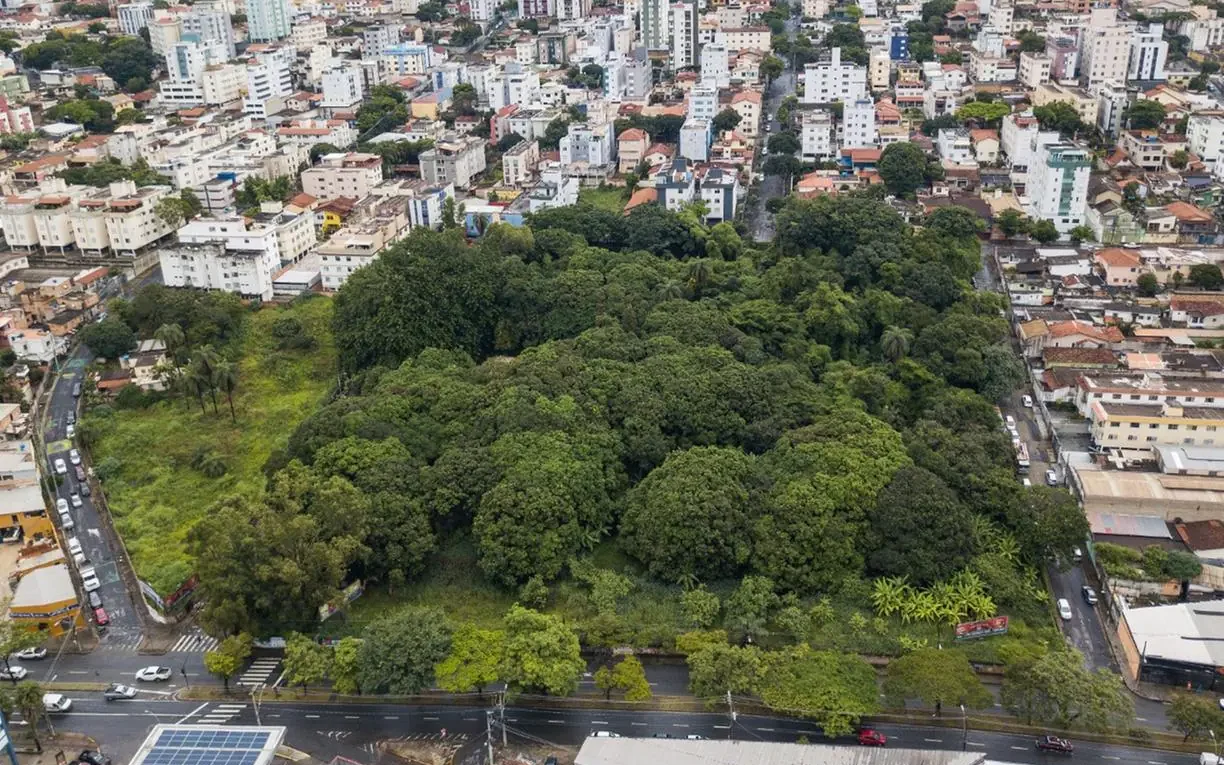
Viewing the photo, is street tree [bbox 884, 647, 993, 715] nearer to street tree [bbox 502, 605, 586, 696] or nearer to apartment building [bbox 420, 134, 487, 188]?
street tree [bbox 502, 605, 586, 696]

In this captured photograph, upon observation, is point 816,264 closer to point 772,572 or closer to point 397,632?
point 772,572

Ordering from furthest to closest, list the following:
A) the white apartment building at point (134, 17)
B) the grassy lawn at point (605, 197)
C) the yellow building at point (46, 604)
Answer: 1. the white apartment building at point (134, 17)
2. the grassy lawn at point (605, 197)
3. the yellow building at point (46, 604)

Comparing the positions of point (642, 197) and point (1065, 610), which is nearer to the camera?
point (1065, 610)

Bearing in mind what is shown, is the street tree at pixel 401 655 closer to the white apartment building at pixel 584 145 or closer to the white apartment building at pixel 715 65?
the white apartment building at pixel 584 145

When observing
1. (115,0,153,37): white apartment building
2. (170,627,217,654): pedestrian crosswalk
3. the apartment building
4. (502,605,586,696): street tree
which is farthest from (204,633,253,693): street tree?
(115,0,153,37): white apartment building

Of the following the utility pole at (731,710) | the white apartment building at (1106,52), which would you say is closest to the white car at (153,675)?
the utility pole at (731,710)

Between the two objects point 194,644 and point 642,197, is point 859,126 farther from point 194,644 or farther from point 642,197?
point 194,644

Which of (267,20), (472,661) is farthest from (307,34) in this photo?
(472,661)
